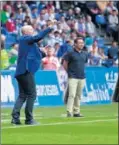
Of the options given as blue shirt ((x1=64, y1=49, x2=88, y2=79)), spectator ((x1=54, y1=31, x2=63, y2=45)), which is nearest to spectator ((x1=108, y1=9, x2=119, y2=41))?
spectator ((x1=54, y1=31, x2=63, y2=45))

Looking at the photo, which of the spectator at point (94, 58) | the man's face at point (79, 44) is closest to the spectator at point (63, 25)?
the spectator at point (94, 58)

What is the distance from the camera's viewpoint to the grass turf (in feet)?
39.1

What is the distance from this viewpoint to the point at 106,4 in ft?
116

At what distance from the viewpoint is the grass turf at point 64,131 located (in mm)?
11904

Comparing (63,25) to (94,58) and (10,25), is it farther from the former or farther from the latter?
(94,58)

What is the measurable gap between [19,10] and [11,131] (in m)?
16.8

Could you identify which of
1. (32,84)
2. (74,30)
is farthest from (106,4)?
(32,84)

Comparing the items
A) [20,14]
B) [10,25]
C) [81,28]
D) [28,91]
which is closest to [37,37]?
[28,91]

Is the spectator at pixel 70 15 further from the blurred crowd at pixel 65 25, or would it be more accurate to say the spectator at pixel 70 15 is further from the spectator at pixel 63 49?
the spectator at pixel 63 49

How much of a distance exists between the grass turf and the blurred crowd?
7962 millimetres

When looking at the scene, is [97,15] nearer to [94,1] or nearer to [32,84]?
[94,1]

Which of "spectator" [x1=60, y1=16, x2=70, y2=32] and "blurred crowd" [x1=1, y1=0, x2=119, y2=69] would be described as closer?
"blurred crowd" [x1=1, y1=0, x2=119, y2=69]

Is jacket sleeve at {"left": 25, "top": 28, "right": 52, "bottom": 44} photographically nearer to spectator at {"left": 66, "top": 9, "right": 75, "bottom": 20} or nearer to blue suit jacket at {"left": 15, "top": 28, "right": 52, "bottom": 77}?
blue suit jacket at {"left": 15, "top": 28, "right": 52, "bottom": 77}

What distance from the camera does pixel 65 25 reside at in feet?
103
